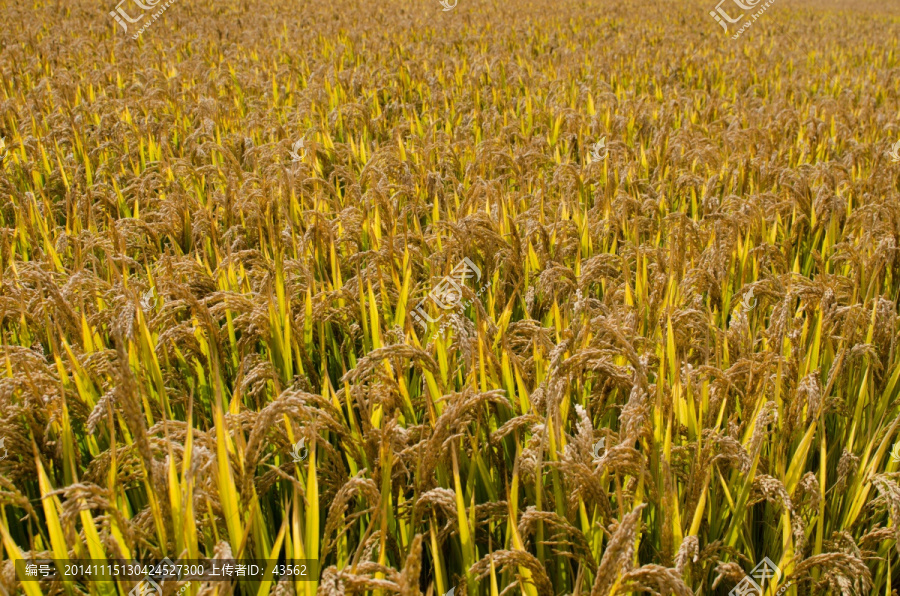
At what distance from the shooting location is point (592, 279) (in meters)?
2.44

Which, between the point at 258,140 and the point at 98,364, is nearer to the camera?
the point at 98,364

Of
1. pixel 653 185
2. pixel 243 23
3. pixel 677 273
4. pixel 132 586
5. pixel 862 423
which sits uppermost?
pixel 243 23

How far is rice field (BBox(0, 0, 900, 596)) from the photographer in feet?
4.32

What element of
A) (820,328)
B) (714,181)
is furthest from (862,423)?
(714,181)

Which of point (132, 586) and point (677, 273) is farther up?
point (677, 273)

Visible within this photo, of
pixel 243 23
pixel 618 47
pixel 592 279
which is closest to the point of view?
pixel 592 279

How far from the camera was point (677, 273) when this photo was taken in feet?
8.21

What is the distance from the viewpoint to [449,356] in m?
2.01

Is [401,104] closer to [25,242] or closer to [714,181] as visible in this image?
[714,181]

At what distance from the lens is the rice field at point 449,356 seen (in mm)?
1317

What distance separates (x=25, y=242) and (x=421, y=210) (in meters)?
1.75

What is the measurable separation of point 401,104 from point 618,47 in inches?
205

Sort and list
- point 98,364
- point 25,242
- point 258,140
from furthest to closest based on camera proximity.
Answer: point 258,140 < point 25,242 < point 98,364

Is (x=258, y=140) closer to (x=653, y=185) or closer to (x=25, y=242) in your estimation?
(x=25, y=242)
